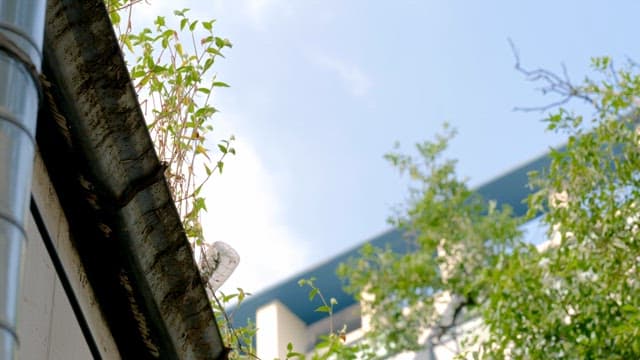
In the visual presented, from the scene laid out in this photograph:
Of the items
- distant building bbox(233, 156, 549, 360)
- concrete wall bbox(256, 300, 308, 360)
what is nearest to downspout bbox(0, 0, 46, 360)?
distant building bbox(233, 156, 549, 360)

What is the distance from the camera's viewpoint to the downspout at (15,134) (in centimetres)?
206

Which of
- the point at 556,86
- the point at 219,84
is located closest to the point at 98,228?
the point at 219,84

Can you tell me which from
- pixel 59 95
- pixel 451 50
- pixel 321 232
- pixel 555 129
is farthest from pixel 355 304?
pixel 59 95

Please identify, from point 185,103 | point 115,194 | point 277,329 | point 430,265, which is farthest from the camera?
point 277,329

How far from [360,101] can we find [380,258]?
25979 millimetres

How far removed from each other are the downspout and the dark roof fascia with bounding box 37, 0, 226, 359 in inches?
31.4

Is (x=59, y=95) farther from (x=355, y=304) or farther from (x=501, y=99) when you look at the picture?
(x=501, y=99)

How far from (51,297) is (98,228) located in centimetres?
38

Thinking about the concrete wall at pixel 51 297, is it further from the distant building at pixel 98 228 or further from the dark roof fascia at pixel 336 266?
the dark roof fascia at pixel 336 266

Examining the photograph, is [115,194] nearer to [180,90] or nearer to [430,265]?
[180,90]

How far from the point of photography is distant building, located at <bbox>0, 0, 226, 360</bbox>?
10.3 feet

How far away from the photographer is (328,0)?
48156 mm

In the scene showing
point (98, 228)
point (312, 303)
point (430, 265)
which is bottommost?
point (312, 303)

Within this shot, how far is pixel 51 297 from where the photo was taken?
3.11 meters
